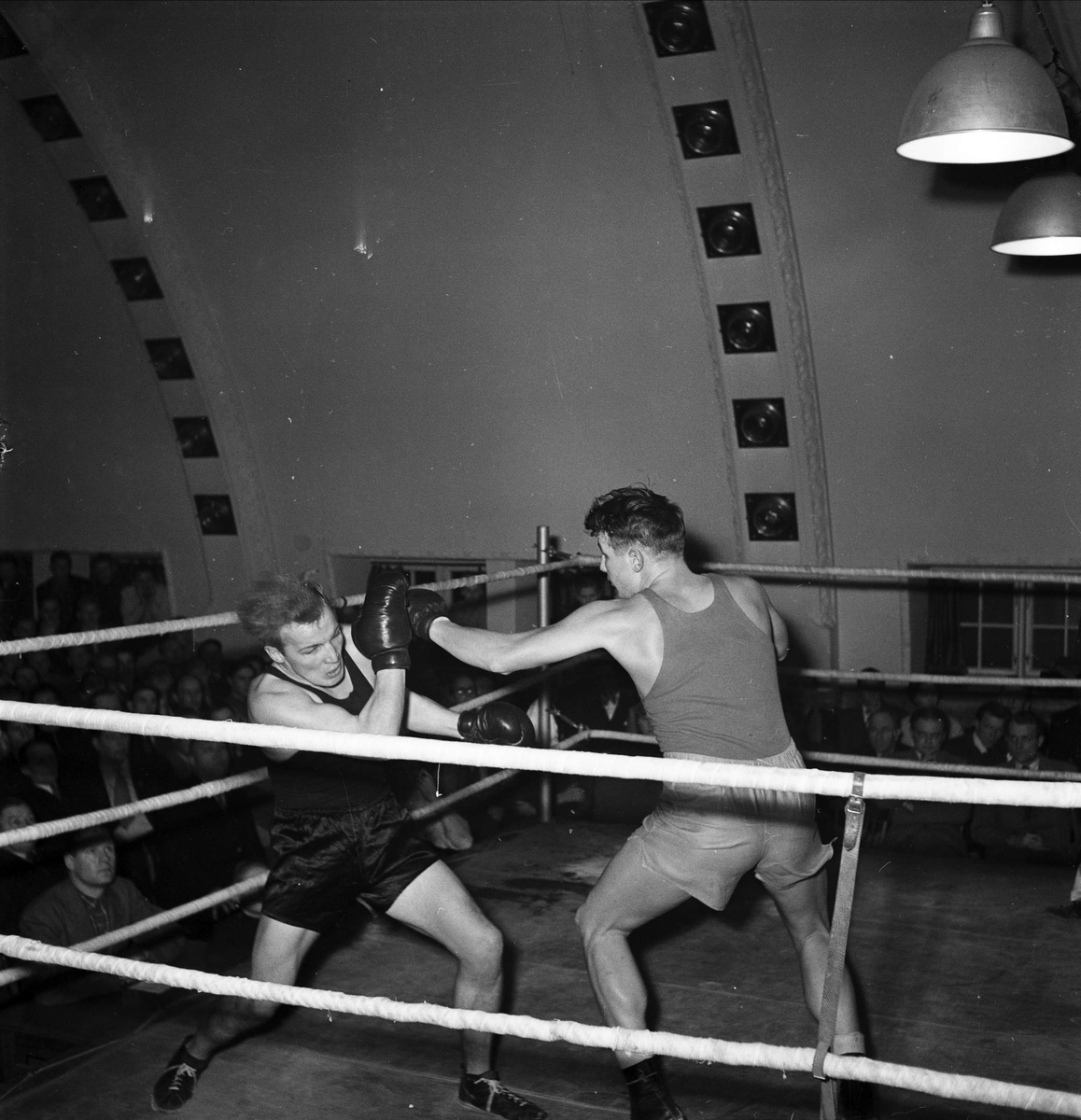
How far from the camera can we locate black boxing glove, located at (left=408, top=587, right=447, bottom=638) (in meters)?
2.25

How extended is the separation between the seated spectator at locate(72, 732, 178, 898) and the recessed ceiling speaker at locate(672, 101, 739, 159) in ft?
12.2

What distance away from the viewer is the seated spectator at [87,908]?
3.24 meters

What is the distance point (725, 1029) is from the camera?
2424 millimetres

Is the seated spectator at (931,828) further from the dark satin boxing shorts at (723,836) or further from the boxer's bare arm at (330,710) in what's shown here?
the boxer's bare arm at (330,710)

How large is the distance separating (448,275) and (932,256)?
2.56 metres

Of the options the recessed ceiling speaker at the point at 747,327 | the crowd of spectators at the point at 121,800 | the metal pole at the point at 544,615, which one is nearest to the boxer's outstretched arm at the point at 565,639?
the metal pole at the point at 544,615

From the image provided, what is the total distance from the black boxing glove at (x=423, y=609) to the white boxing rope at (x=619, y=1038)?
86cm

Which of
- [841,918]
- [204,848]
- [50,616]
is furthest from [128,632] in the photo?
[50,616]

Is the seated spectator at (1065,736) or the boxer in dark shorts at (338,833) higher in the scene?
the boxer in dark shorts at (338,833)

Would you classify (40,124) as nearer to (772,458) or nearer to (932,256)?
(772,458)

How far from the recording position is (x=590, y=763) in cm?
131

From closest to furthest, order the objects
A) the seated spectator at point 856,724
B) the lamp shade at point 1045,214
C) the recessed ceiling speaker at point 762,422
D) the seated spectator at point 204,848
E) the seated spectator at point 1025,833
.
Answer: the lamp shade at point 1045,214
the seated spectator at point 204,848
the seated spectator at point 1025,833
the seated spectator at point 856,724
the recessed ceiling speaker at point 762,422

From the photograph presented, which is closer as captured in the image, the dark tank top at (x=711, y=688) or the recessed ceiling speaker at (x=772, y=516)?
the dark tank top at (x=711, y=688)

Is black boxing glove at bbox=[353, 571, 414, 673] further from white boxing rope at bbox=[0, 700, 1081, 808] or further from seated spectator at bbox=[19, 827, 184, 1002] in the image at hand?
seated spectator at bbox=[19, 827, 184, 1002]
